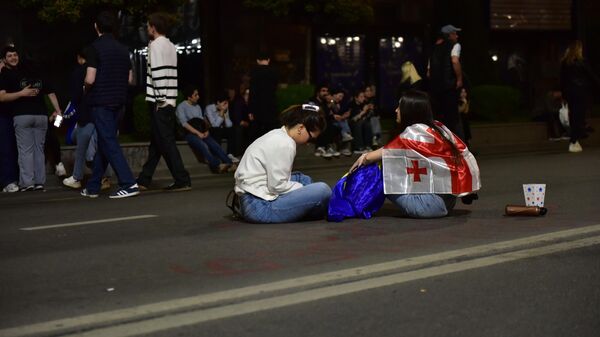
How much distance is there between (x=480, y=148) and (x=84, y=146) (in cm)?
969

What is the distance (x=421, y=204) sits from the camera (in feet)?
33.6

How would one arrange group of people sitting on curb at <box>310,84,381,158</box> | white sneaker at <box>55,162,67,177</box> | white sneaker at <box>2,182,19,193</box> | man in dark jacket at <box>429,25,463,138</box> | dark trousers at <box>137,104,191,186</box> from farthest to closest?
1. group of people sitting on curb at <box>310,84,381,158</box>
2. man in dark jacket at <box>429,25,463,138</box>
3. white sneaker at <box>55,162,67,177</box>
4. white sneaker at <box>2,182,19,193</box>
5. dark trousers at <box>137,104,191,186</box>

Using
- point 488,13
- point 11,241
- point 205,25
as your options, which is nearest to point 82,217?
point 11,241

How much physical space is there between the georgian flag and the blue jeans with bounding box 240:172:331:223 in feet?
1.83

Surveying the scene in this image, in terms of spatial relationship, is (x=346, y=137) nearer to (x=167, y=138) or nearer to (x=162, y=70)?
(x=167, y=138)

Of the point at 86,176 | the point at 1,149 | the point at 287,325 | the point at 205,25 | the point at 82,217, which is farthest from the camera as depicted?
the point at 205,25

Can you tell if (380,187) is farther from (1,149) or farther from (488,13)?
(488,13)

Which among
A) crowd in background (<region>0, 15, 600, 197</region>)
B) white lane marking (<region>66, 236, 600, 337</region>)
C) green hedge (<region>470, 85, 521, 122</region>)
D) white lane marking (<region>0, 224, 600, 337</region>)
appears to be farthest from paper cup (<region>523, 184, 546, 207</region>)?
green hedge (<region>470, 85, 521, 122</region>)

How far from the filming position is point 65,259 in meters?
8.61

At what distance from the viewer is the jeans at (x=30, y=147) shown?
14.4 meters

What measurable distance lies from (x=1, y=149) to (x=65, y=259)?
640 cm

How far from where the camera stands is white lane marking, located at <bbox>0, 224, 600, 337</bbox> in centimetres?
636

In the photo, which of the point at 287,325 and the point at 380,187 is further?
the point at 380,187

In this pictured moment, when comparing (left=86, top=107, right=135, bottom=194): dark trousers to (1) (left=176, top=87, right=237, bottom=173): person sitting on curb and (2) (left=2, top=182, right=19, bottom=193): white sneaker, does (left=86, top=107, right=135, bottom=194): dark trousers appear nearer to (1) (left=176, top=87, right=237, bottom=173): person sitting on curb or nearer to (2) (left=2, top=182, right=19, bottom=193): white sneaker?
(2) (left=2, top=182, right=19, bottom=193): white sneaker
